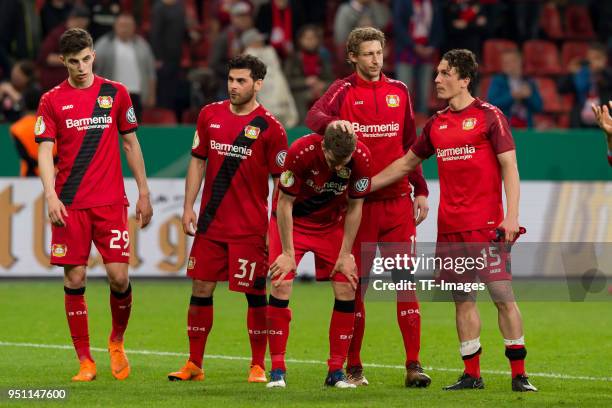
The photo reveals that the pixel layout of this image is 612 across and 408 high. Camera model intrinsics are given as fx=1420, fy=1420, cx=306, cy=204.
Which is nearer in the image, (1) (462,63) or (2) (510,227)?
(2) (510,227)

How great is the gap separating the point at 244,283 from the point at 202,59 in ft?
38.8

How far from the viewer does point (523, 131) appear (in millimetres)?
17656

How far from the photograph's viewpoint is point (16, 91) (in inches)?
736

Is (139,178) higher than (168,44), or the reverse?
(168,44)

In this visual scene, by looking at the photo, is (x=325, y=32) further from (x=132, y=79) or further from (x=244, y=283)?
(x=244, y=283)

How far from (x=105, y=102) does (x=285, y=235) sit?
174 centimetres

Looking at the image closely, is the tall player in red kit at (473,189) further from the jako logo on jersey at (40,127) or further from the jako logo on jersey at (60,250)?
the jako logo on jersey at (40,127)

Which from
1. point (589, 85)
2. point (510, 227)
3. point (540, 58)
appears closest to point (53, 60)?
point (589, 85)

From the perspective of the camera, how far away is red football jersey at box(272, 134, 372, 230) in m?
9.41

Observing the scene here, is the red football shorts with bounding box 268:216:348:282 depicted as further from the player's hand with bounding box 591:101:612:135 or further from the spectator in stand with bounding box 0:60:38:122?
the spectator in stand with bounding box 0:60:38:122

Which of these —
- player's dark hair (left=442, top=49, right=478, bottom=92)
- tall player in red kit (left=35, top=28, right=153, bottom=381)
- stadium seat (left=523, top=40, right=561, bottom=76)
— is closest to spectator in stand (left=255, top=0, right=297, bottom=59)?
stadium seat (left=523, top=40, right=561, bottom=76)

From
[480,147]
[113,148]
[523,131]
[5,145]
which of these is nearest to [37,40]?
[5,145]

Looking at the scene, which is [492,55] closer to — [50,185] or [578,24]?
[578,24]

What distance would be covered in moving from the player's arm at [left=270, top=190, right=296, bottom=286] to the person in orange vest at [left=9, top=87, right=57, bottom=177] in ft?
23.7
